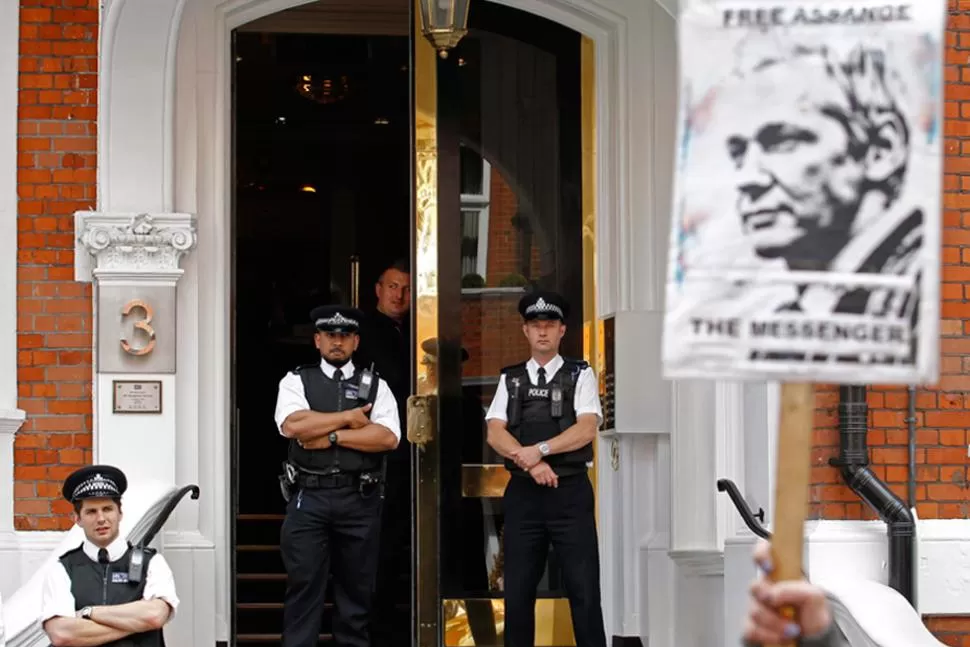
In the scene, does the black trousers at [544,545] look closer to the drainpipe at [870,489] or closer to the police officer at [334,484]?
the police officer at [334,484]

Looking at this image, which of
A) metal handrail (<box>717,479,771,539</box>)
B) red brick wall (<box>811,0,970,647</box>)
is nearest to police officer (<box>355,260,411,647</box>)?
metal handrail (<box>717,479,771,539</box>)

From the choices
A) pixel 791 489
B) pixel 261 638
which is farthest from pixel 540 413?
pixel 791 489

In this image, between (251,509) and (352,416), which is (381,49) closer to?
(251,509)

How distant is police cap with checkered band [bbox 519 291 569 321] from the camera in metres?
9.02

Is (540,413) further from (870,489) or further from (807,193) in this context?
(807,193)

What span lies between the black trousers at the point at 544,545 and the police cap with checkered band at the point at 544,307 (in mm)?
766

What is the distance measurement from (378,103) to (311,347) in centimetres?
195

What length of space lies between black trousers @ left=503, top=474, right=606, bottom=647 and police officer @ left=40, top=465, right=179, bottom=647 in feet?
6.34

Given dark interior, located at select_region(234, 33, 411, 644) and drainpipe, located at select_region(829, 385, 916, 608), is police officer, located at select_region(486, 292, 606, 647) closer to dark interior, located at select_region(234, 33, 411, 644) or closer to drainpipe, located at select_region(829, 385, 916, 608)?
drainpipe, located at select_region(829, 385, 916, 608)

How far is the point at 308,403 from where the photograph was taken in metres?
9.02

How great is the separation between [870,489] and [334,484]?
263 cm

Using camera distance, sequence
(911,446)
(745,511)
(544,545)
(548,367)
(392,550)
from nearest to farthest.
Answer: (911,446) → (745,511) → (544,545) → (548,367) → (392,550)

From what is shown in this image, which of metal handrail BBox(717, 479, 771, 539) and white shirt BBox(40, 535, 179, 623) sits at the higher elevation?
metal handrail BBox(717, 479, 771, 539)

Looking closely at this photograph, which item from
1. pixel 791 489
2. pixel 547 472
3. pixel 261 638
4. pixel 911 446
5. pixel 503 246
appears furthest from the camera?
pixel 261 638
